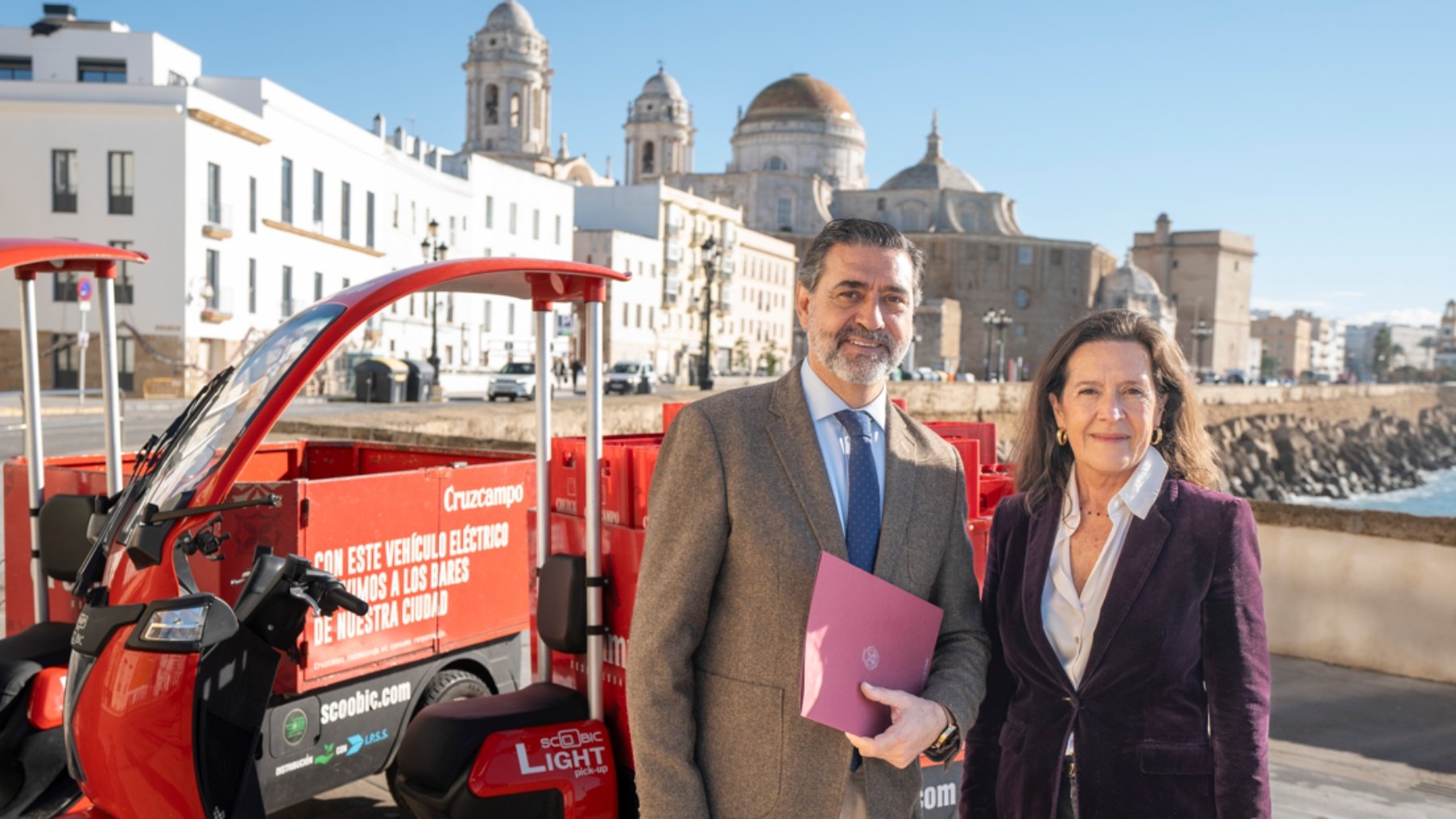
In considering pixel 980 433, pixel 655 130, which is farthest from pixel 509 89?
pixel 980 433

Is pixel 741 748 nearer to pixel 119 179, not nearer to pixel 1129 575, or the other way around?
pixel 1129 575

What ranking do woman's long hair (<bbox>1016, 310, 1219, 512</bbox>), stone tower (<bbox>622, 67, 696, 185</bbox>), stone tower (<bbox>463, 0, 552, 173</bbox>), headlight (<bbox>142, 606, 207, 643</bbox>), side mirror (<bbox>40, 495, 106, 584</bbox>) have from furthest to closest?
stone tower (<bbox>622, 67, 696, 185</bbox>) → stone tower (<bbox>463, 0, 552, 173</bbox>) → side mirror (<bbox>40, 495, 106, 584</bbox>) → headlight (<bbox>142, 606, 207, 643</bbox>) → woman's long hair (<bbox>1016, 310, 1219, 512</bbox>)

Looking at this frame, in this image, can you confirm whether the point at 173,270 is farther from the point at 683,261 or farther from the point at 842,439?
the point at 683,261

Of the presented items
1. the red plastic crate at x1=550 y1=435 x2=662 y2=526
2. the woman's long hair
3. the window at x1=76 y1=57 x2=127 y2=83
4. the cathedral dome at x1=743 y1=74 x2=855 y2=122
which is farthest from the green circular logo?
the cathedral dome at x1=743 y1=74 x2=855 y2=122

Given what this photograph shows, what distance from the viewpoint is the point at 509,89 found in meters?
72.6

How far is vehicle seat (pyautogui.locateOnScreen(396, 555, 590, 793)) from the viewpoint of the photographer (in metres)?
3.47

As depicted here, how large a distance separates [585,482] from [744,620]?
5.47 ft

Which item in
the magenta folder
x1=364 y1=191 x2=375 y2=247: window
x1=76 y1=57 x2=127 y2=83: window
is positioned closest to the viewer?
the magenta folder

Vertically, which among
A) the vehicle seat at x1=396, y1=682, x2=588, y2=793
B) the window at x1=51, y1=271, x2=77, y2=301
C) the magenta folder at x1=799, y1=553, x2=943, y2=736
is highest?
the window at x1=51, y1=271, x2=77, y2=301

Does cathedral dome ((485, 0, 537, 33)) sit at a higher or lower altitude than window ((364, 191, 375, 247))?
higher

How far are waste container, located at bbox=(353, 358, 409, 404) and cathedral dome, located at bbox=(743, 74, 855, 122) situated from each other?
84.3 metres

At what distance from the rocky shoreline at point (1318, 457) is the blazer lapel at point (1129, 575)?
45360 millimetres

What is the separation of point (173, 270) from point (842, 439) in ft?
109

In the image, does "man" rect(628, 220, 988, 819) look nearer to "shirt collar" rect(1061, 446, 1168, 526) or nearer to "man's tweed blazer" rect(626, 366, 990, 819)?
"man's tweed blazer" rect(626, 366, 990, 819)
